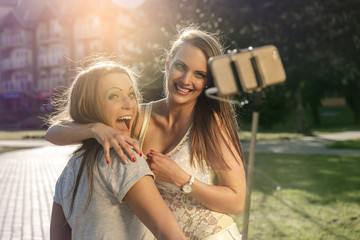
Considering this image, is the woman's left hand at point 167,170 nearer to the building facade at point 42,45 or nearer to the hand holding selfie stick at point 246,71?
the hand holding selfie stick at point 246,71

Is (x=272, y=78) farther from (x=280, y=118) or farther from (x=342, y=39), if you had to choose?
(x=280, y=118)

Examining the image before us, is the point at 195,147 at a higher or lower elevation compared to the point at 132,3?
lower

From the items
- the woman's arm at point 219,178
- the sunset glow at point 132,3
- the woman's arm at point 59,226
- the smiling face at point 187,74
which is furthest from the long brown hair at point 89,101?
the sunset glow at point 132,3

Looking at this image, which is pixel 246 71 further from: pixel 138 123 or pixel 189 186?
pixel 138 123

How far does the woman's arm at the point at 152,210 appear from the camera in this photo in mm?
A: 1553

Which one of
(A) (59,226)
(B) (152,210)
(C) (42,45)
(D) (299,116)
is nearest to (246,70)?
(B) (152,210)

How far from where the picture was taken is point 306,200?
7.54 metres

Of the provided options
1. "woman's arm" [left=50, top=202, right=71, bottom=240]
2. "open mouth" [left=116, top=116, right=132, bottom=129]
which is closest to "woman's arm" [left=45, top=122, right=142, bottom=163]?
"open mouth" [left=116, top=116, right=132, bottom=129]

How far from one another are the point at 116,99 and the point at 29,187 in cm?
844

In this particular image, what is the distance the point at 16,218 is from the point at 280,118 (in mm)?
27217

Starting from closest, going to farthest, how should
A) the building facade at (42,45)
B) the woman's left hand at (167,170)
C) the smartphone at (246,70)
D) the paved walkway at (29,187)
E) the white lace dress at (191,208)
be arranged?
the smartphone at (246,70) < the woman's left hand at (167,170) < the white lace dress at (191,208) < the paved walkway at (29,187) < the building facade at (42,45)

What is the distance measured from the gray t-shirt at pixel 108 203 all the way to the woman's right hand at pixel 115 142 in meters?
0.03

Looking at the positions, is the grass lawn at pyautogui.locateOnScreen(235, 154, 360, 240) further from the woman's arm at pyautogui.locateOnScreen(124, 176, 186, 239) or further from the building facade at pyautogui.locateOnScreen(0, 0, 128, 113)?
the building facade at pyautogui.locateOnScreen(0, 0, 128, 113)

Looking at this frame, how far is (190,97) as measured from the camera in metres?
2.40
